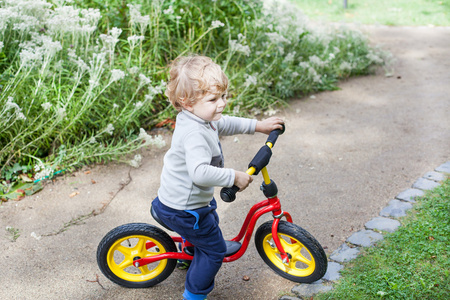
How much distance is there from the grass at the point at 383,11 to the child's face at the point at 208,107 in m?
7.80

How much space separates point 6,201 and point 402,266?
10.1ft

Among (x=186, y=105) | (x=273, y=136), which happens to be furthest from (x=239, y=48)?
(x=186, y=105)

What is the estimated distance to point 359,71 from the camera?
650cm

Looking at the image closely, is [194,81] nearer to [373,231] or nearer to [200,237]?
[200,237]

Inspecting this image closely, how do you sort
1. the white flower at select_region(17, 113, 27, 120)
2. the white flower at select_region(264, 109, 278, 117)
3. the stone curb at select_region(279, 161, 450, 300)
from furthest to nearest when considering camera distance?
the white flower at select_region(264, 109, 278, 117) → the white flower at select_region(17, 113, 27, 120) → the stone curb at select_region(279, 161, 450, 300)

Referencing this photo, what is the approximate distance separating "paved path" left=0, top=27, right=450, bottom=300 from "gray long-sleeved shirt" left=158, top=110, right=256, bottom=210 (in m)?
0.73

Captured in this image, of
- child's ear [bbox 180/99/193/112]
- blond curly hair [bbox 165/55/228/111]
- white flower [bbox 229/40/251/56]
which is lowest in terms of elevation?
white flower [bbox 229/40/251/56]

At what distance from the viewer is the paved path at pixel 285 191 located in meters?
2.82

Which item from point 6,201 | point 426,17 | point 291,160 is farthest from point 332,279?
point 426,17

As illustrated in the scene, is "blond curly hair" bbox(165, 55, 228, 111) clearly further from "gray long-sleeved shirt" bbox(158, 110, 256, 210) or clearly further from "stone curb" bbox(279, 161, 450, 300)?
"stone curb" bbox(279, 161, 450, 300)

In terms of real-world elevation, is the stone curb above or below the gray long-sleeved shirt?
below

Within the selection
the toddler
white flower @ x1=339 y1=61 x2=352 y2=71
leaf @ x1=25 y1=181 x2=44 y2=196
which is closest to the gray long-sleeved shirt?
the toddler

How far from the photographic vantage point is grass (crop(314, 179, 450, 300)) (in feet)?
8.27

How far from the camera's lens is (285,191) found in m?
3.76
